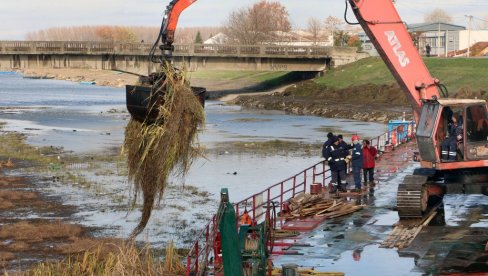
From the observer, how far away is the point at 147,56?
81.5 m

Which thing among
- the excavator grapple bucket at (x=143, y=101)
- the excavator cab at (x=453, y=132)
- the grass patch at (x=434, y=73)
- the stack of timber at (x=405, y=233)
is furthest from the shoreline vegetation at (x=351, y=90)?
the excavator grapple bucket at (x=143, y=101)

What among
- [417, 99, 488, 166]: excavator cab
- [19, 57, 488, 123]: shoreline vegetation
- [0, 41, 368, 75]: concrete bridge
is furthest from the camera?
[0, 41, 368, 75]: concrete bridge

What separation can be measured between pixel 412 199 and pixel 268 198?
3514 mm

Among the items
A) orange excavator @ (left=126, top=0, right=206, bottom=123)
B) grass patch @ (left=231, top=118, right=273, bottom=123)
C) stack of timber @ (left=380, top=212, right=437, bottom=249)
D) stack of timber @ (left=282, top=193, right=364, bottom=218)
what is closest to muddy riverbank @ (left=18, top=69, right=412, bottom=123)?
grass patch @ (left=231, top=118, right=273, bottom=123)

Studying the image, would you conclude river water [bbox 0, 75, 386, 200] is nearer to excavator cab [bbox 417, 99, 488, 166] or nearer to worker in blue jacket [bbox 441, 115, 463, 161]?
excavator cab [bbox 417, 99, 488, 166]

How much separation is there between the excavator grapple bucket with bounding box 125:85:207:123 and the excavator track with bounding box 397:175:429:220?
364 inches

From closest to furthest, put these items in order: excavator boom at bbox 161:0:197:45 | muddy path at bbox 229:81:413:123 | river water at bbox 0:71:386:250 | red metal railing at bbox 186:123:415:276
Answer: excavator boom at bbox 161:0:197:45 → red metal railing at bbox 186:123:415:276 → river water at bbox 0:71:386:250 → muddy path at bbox 229:81:413:123

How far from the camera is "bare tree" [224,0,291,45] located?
13588 cm

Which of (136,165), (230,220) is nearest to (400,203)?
(136,165)

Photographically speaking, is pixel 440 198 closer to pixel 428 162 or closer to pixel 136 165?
pixel 428 162

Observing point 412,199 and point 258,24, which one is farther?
point 258,24

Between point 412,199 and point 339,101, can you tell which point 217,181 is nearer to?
point 412,199

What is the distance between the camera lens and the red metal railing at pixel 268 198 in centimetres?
1809

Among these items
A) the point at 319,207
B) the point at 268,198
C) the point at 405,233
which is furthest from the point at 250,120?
the point at 405,233
